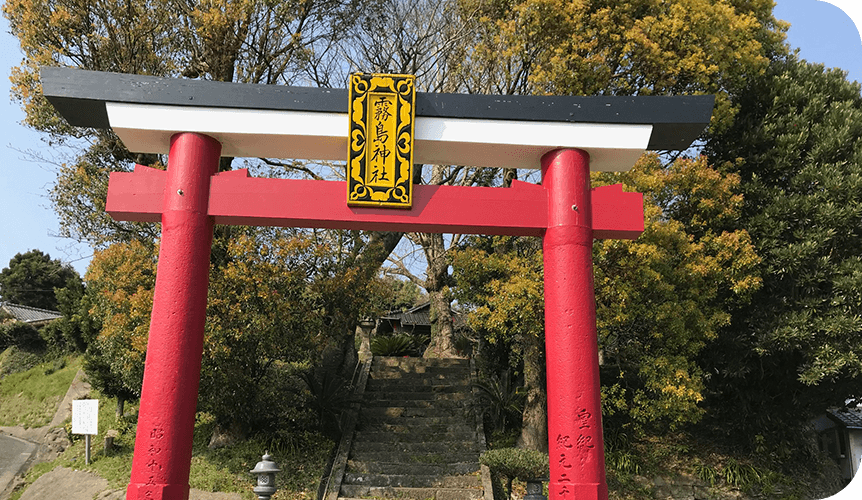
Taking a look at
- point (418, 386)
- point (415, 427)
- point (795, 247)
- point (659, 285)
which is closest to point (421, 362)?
point (418, 386)

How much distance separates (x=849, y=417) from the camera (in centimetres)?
1557

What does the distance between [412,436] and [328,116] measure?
841cm

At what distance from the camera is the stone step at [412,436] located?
12.6 meters

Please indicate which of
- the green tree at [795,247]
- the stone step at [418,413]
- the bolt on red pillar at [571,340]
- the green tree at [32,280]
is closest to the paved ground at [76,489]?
the stone step at [418,413]

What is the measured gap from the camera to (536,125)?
6043 millimetres

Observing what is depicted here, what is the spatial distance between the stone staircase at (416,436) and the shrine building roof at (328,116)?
663cm

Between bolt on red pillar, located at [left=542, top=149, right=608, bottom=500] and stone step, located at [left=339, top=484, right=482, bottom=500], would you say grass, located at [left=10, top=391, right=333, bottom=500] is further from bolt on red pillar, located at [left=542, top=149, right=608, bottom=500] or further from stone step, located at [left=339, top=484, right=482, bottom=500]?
bolt on red pillar, located at [left=542, top=149, right=608, bottom=500]

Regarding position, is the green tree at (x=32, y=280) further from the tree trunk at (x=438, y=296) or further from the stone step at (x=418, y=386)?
the stone step at (x=418, y=386)

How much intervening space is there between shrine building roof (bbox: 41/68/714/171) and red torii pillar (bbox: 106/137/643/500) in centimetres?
23

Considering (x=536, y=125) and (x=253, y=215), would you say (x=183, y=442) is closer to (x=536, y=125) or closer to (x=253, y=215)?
(x=253, y=215)

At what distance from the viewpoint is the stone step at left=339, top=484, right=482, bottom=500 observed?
10383 mm

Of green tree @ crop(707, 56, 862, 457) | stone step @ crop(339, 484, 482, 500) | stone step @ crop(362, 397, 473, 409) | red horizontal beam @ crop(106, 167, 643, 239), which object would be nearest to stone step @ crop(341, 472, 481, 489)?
stone step @ crop(339, 484, 482, 500)

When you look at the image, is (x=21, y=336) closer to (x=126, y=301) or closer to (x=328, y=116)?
(x=126, y=301)

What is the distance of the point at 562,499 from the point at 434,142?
336 centimetres
